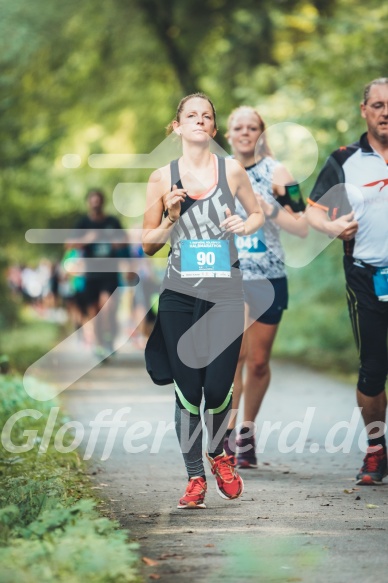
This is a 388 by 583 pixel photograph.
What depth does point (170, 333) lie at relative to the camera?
663 cm

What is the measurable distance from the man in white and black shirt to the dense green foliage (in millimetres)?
6224

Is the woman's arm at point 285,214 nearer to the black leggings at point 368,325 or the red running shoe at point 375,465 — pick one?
the black leggings at point 368,325

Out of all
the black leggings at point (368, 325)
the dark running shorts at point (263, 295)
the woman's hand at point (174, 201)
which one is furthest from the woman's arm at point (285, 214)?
the woman's hand at point (174, 201)

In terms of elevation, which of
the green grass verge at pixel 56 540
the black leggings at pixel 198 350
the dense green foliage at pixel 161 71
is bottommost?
the green grass verge at pixel 56 540

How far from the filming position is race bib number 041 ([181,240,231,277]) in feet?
21.7

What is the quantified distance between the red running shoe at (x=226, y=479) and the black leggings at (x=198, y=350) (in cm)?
35

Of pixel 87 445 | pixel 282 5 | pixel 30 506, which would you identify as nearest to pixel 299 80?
pixel 282 5

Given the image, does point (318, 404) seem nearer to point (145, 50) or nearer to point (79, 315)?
point (79, 315)

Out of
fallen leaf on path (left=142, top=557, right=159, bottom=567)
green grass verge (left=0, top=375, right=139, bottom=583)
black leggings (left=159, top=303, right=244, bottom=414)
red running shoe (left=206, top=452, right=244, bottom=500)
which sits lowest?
fallen leaf on path (left=142, top=557, right=159, bottom=567)

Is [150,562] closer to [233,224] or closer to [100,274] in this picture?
[233,224]

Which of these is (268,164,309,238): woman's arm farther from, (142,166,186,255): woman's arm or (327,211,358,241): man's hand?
(142,166,186,255): woman's arm

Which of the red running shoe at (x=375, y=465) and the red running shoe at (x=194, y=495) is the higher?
the red running shoe at (x=375, y=465)

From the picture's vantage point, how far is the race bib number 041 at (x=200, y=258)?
661 cm

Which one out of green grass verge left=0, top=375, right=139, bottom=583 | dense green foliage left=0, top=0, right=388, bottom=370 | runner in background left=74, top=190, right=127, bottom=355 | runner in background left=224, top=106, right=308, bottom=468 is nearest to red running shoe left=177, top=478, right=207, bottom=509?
green grass verge left=0, top=375, right=139, bottom=583
